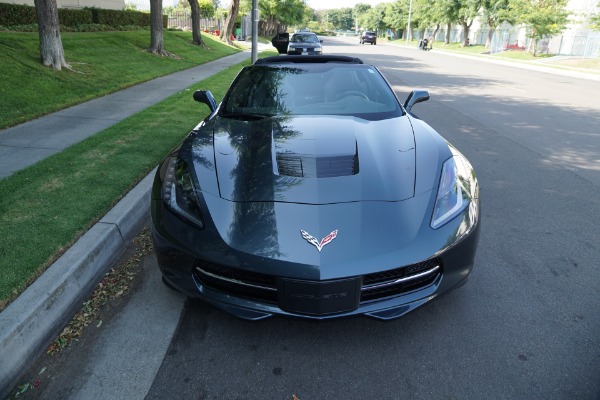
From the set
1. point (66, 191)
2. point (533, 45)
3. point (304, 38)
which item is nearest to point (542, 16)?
point (533, 45)

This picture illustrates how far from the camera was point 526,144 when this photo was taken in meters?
6.73

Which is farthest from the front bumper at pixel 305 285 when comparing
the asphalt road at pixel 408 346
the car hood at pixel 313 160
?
the car hood at pixel 313 160

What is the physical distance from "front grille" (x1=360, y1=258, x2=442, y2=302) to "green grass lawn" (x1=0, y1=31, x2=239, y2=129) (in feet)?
20.8

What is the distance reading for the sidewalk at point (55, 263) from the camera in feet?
7.23

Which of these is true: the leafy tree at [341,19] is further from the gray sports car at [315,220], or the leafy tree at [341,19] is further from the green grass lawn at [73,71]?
the gray sports car at [315,220]

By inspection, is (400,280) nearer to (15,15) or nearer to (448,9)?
(15,15)

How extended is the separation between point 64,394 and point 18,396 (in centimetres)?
21

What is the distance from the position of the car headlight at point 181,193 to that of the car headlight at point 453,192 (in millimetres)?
1303

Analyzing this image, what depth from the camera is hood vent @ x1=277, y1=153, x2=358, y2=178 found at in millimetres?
2525

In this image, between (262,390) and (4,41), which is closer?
(262,390)

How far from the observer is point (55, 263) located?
111 inches

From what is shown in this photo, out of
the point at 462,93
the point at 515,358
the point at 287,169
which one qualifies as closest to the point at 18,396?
A: the point at 287,169

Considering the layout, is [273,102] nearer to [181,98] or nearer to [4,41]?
[181,98]

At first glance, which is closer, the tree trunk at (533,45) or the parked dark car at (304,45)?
the parked dark car at (304,45)
